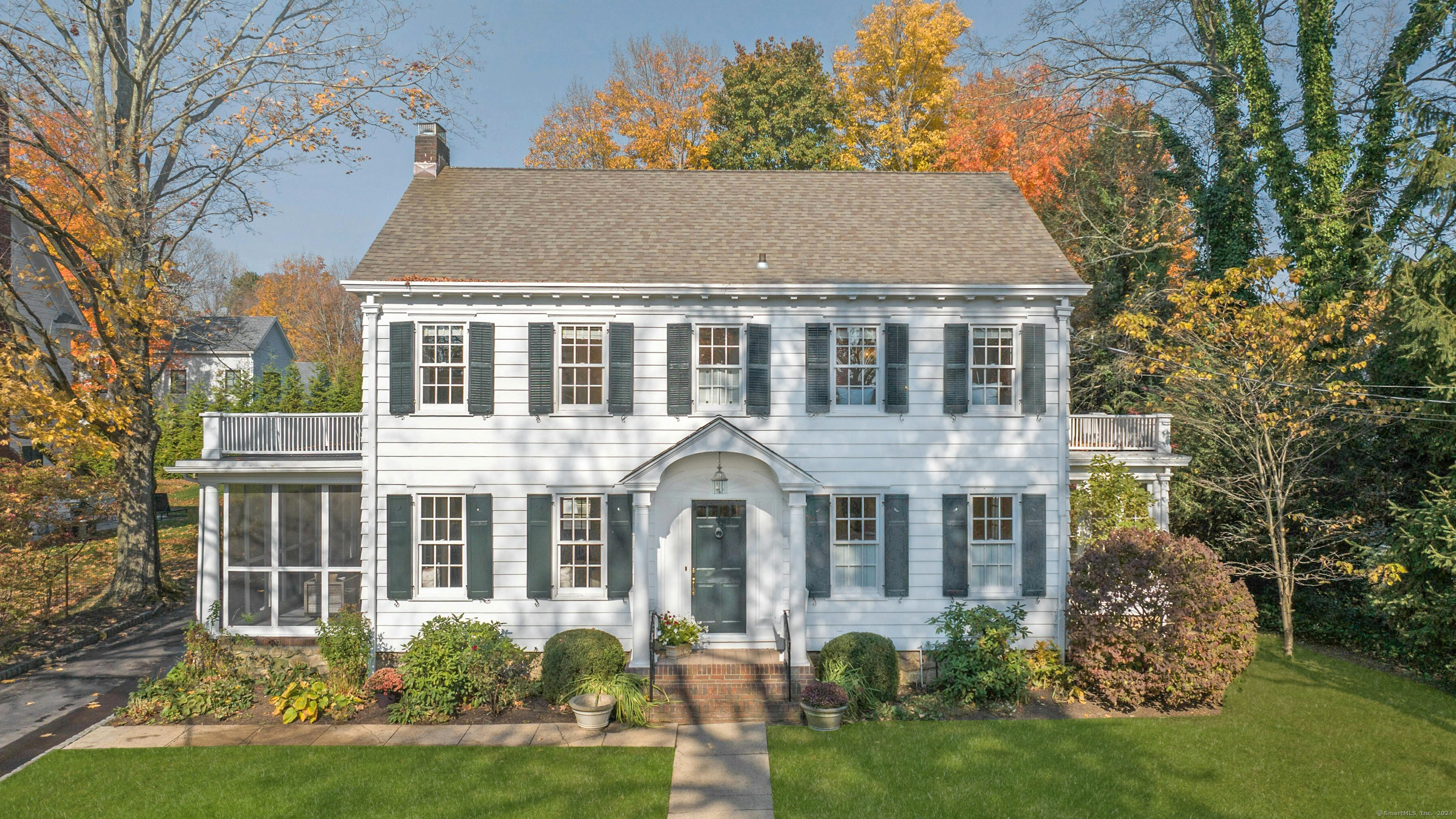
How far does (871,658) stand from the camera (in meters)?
11.1

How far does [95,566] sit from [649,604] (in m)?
17.0

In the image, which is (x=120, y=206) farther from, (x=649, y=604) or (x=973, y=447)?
(x=973, y=447)

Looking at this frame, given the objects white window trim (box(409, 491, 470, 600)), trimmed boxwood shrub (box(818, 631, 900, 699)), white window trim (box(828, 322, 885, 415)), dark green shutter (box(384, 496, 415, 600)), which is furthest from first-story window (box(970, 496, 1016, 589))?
dark green shutter (box(384, 496, 415, 600))

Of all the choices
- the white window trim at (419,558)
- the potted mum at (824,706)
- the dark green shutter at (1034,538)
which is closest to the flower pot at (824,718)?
the potted mum at (824,706)

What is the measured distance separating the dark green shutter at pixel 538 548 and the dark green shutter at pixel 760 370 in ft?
12.8

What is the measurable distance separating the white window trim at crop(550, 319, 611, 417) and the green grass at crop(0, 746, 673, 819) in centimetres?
534

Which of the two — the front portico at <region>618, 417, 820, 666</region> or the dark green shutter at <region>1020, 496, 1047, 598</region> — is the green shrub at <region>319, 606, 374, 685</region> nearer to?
the front portico at <region>618, 417, 820, 666</region>

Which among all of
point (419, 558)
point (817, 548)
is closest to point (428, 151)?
point (419, 558)

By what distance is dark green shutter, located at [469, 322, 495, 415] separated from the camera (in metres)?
12.7

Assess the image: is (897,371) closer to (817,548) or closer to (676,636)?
(817,548)

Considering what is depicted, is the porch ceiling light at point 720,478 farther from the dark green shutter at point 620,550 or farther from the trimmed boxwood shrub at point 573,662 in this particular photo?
the trimmed boxwood shrub at point 573,662

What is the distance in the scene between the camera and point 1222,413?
14.9m

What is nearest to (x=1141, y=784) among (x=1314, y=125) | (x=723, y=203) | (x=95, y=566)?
(x=723, y=203)

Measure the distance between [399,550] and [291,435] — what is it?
11.0 feet
